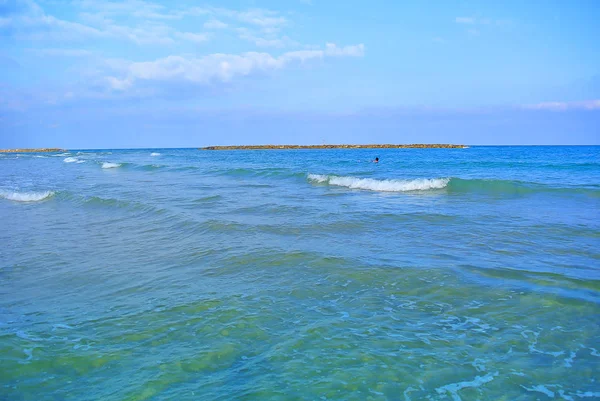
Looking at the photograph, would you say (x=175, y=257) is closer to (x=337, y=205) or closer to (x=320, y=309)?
(x=320, y=309)

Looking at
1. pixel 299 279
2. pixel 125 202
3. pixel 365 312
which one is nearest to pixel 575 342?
pixel 365 312

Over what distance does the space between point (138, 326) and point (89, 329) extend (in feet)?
1.87

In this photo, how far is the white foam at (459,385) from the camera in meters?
3.57

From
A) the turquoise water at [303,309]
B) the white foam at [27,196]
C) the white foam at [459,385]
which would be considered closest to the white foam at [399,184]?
the turquoise water at [303,309]

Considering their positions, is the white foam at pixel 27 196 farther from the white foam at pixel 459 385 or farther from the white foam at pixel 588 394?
the white foam at pixel 588 394

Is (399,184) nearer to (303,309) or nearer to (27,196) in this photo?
(303,309)

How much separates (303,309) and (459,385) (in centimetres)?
216

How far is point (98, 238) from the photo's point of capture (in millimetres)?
10031

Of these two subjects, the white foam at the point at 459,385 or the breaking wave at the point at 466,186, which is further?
the breaking wave at the point at 466,186

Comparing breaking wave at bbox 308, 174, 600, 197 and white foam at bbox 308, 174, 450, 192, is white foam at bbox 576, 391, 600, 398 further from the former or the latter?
white foam at bbox 308, 174, 450, 192

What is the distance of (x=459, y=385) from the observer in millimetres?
3672

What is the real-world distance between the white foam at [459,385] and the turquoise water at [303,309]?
13mm

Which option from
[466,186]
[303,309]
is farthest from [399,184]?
[303,309]

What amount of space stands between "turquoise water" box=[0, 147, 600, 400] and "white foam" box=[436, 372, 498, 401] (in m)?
0.01
